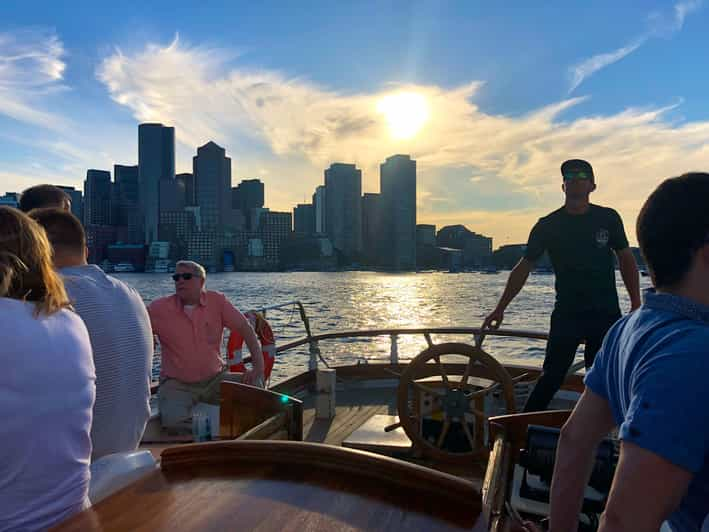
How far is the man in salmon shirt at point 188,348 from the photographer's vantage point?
3.22 metres

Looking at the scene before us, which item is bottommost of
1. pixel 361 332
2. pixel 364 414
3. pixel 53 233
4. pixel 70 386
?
Result: pixel 364 414

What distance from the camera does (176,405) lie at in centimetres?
321

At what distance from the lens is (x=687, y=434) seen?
2.48 feet

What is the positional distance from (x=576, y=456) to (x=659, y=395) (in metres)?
0.37

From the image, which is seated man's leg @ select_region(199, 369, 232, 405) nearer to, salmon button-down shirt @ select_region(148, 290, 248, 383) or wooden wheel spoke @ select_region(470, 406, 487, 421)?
salmon button-down shirt @ select_region(148, 290, 248, 383)

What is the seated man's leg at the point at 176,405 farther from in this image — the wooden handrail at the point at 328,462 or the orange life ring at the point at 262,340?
the wooden handrail at the point at 328,462

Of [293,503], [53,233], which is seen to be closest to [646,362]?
[293,503]

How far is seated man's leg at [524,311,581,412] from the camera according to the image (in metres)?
2.87

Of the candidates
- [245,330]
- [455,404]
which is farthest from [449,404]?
[245,330]

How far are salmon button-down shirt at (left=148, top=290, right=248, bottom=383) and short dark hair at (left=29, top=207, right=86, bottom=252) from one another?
1.45m

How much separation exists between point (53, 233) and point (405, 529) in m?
1.43

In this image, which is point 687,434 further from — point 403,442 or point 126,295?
point 403,442

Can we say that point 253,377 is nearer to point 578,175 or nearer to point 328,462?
point 328,462

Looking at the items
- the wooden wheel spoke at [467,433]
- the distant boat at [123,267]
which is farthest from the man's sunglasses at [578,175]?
the distant boat at [123,267]
